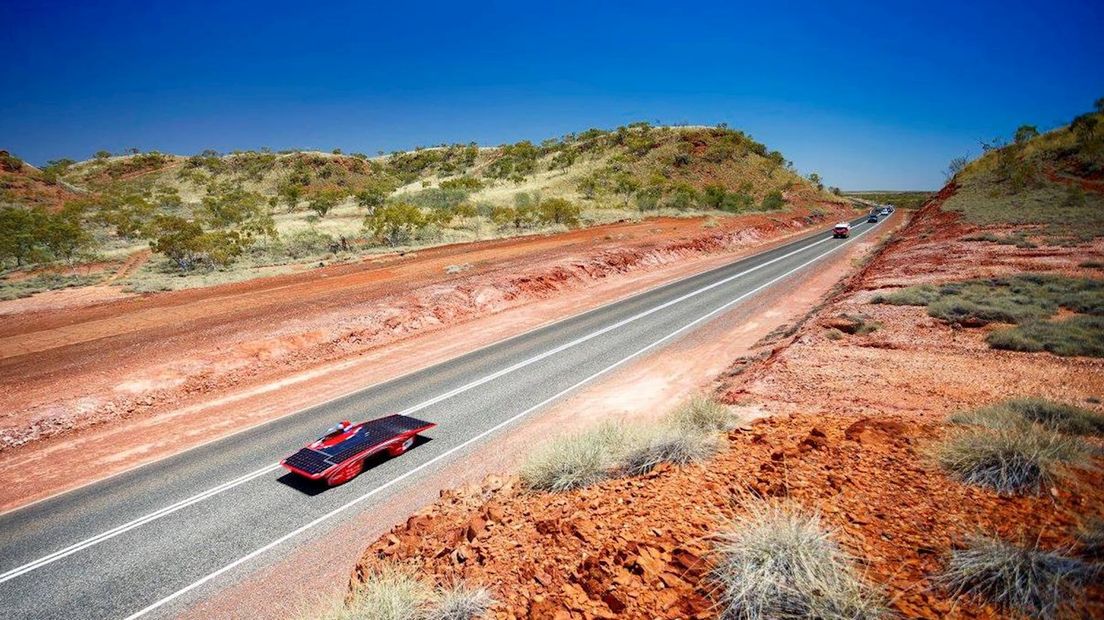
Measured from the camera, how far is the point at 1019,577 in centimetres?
345

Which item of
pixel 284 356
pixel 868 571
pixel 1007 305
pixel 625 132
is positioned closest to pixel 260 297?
pixel 284 356

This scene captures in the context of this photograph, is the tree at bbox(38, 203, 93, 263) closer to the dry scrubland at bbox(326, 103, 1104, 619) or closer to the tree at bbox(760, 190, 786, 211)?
the dry scrubland at bbox(326, 103, 1104, 619)

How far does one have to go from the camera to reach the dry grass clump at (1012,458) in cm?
480

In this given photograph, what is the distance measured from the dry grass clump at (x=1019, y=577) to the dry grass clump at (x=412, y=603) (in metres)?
4.01

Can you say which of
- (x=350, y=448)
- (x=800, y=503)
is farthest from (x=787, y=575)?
(x=350, y=448)

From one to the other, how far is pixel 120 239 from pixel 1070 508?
197 feet

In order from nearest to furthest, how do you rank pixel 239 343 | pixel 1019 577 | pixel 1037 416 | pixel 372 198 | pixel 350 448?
1. pixel 1019 577
2. pixel 1037 416
3. pixel 350 448
4. pixel 239 343
5. pixel 372 198

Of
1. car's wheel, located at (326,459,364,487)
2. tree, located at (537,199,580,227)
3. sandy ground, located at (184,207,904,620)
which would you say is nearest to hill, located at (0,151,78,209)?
tree, located at (537,199,580,227)

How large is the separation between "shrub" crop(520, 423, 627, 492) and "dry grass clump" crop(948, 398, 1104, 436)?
4975 millimetres

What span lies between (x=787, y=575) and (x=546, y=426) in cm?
743

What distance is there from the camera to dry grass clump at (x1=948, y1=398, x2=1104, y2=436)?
636cm

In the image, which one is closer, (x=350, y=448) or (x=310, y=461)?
(x=310, y=461)

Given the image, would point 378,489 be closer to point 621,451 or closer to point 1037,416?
point 621,451

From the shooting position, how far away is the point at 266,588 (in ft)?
22.0
